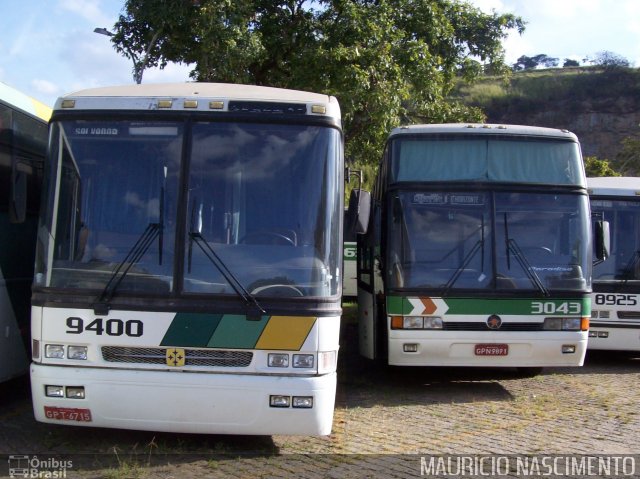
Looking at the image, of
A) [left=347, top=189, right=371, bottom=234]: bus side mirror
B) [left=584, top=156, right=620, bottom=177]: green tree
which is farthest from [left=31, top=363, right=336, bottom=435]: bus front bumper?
[left=584, top=156, right=620, bottom=177]: green tree

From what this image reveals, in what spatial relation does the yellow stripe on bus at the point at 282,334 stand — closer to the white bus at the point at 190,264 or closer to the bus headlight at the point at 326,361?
the white bus at the point at 190,264

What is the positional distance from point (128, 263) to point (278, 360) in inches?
54.5

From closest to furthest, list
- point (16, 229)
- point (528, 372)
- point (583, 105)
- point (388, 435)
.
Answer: point (388, 435)
point (16, 229)
point (528, 372)
point (583, 105)

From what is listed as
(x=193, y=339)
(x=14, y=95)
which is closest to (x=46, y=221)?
(x=193, y=339)

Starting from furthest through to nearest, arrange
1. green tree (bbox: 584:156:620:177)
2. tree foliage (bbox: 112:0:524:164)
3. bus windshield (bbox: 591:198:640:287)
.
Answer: green tree (bbox: 584:156:620:177), tree foliage (bbox: 112:0:524:164), bus windshield (bbox: 591:198:640:287)

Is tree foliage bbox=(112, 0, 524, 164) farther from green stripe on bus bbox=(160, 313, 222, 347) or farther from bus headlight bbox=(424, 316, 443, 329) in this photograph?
green stripe on bus bbox=(160, 313, 222, 347)

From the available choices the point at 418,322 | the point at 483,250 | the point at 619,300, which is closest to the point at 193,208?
the point at 418,322

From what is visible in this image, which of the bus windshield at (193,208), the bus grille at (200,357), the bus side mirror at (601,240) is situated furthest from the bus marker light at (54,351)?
the bus side mirror at (601,240)

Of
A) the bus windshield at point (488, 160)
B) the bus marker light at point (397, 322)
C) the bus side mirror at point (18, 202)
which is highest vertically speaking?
the bus windshield at point (488, 160)

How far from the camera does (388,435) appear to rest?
6941 mm

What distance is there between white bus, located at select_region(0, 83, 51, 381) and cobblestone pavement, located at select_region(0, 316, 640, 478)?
668 mm

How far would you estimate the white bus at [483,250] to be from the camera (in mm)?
8453

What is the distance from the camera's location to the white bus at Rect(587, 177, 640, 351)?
10.7 m

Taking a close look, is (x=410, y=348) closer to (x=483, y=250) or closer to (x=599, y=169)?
(x=483, y=250)
